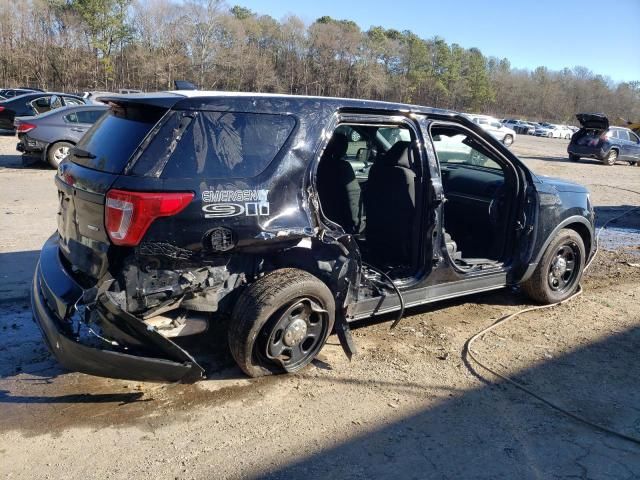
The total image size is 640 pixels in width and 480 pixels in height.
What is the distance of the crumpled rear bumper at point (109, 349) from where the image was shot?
2.90 metres

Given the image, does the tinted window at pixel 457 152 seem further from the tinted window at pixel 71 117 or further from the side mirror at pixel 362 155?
the tinted window at pixel 71 117

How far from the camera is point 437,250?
425cm

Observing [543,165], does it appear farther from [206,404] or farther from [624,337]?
[206,404]

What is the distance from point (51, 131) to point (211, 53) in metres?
46.5

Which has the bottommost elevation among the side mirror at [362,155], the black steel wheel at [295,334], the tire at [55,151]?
the black steel wheel at [295,334]

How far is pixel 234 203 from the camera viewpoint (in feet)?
10.3

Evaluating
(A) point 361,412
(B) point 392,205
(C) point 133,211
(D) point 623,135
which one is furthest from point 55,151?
(D) point 623,135

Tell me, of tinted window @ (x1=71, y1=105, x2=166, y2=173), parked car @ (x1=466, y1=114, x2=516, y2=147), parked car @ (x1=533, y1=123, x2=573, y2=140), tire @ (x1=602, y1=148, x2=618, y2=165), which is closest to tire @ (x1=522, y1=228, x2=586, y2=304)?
tinted window @ (x1=71, y1=105, x2=166, y2=173)

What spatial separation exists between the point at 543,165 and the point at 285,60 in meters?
49.3

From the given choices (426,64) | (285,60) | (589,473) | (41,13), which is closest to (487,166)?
(589,473)

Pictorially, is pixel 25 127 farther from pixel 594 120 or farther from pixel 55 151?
pixel 594 120

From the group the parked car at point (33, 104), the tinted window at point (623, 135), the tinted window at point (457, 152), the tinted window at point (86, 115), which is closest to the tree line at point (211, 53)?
the tinted window at point (623, 135)

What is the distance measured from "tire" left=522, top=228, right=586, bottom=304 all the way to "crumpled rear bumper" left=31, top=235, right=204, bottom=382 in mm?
3453

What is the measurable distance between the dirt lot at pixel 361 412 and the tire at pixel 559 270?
0.44 metres
